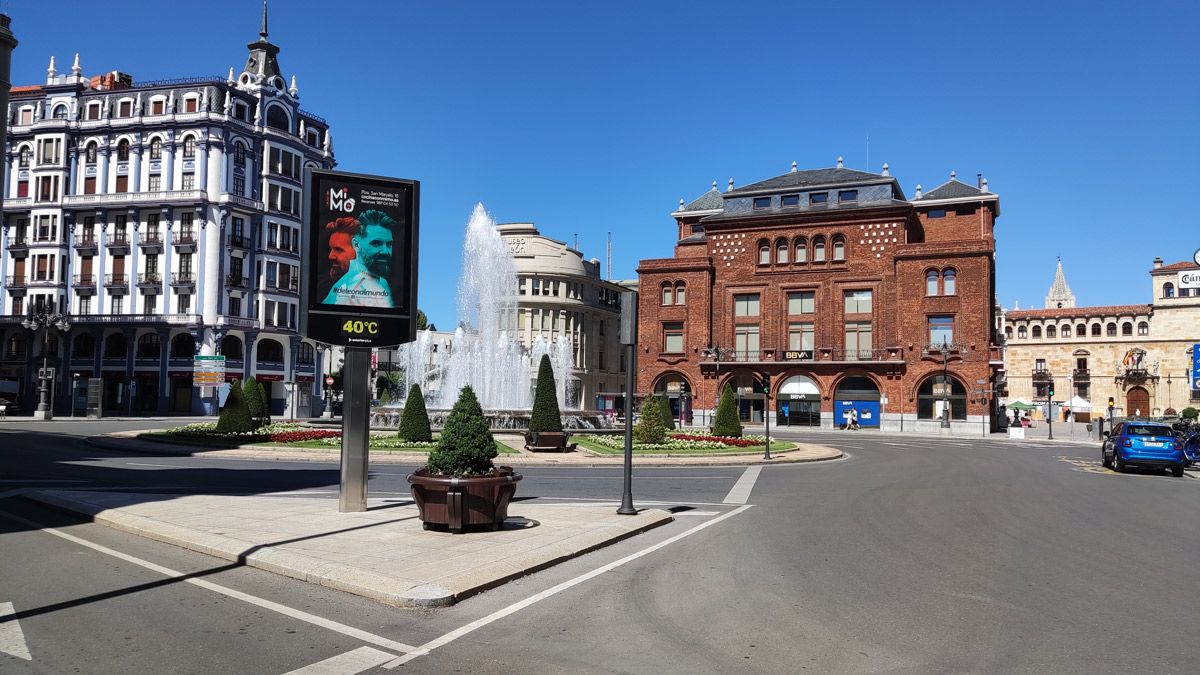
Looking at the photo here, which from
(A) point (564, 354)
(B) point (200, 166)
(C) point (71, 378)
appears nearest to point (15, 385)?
(C) point (71, 378)

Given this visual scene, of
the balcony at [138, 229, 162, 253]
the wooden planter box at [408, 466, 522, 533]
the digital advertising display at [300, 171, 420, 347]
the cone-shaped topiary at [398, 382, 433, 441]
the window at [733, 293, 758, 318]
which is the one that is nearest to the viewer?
the wooden planter box at [408, 466, 522, 533]

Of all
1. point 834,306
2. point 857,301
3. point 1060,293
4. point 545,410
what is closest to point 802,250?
point 834,306

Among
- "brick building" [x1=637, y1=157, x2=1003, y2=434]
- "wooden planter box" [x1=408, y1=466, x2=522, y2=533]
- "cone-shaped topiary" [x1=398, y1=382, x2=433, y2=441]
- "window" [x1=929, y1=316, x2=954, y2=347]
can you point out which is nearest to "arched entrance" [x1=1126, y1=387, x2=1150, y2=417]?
"brick building" [x1=637, y1=157, x2=1003, y2=434]

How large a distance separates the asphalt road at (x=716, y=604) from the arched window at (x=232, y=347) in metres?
51.9

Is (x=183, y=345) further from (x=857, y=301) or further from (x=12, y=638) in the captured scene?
(x=12, y=638)

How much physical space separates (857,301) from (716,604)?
57564mm

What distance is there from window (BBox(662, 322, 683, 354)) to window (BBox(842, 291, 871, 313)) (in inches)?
505

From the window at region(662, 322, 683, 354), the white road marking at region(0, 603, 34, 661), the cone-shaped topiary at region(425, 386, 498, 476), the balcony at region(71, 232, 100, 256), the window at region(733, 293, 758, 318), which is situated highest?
the balcony at region(71, 232, 100, 256)

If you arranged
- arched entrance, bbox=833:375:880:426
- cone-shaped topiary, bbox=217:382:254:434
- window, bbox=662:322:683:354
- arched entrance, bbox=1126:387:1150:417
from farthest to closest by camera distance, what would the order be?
arched entrance, bbox=1126:387:1150:417
window, bbox=662:322:683:354
arched entrance, bbox=833:375:880:426
cone-shaped topiary, bbox=217:382:254:434

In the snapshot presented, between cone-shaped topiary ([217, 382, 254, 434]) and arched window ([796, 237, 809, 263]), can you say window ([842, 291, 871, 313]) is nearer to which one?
arched window ([796, 237, 809, 263])

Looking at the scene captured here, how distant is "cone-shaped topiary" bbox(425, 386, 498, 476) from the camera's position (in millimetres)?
10688

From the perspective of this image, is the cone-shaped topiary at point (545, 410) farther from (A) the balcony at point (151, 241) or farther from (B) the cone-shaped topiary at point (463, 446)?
(A) the balcony at point (151, 241)

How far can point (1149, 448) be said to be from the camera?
24.2m

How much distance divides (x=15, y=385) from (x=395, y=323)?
212 feet
